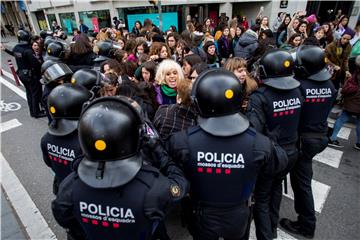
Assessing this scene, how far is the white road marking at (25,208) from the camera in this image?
3178mm

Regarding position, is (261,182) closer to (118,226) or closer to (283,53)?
(283,53)

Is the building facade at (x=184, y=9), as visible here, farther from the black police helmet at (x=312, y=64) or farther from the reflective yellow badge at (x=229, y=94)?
the reflective yellow badge at (x=229, y=94)

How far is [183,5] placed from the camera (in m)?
18.8

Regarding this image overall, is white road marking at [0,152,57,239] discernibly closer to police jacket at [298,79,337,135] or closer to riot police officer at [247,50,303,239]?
riot police officer at [247,50,303,239]

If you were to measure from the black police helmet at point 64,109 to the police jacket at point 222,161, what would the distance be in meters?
0.93

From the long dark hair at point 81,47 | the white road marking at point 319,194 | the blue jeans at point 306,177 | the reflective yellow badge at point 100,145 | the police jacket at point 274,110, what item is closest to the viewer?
the reflective yellow badge at point 100,145

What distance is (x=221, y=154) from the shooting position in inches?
69.5

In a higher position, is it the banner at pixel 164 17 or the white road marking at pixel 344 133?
the banner at pixel 164 17

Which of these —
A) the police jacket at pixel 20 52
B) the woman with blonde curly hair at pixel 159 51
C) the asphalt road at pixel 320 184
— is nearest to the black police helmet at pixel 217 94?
the asphalt road at pixel 320 184

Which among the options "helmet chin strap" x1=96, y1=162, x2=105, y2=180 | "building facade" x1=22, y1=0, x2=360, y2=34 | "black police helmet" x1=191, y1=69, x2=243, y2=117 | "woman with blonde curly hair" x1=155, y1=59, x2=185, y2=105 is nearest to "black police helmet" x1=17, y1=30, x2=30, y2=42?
"woman with blonde curly hair" x1=155, y1=59, x2=185, y2=105

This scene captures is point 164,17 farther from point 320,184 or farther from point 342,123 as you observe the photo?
point 320,184

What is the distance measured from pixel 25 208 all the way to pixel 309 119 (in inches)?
167

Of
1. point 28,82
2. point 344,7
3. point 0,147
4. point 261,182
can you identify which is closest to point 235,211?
point 261,182

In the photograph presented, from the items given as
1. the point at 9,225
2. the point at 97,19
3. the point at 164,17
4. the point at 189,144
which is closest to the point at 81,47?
the point at 9,225
